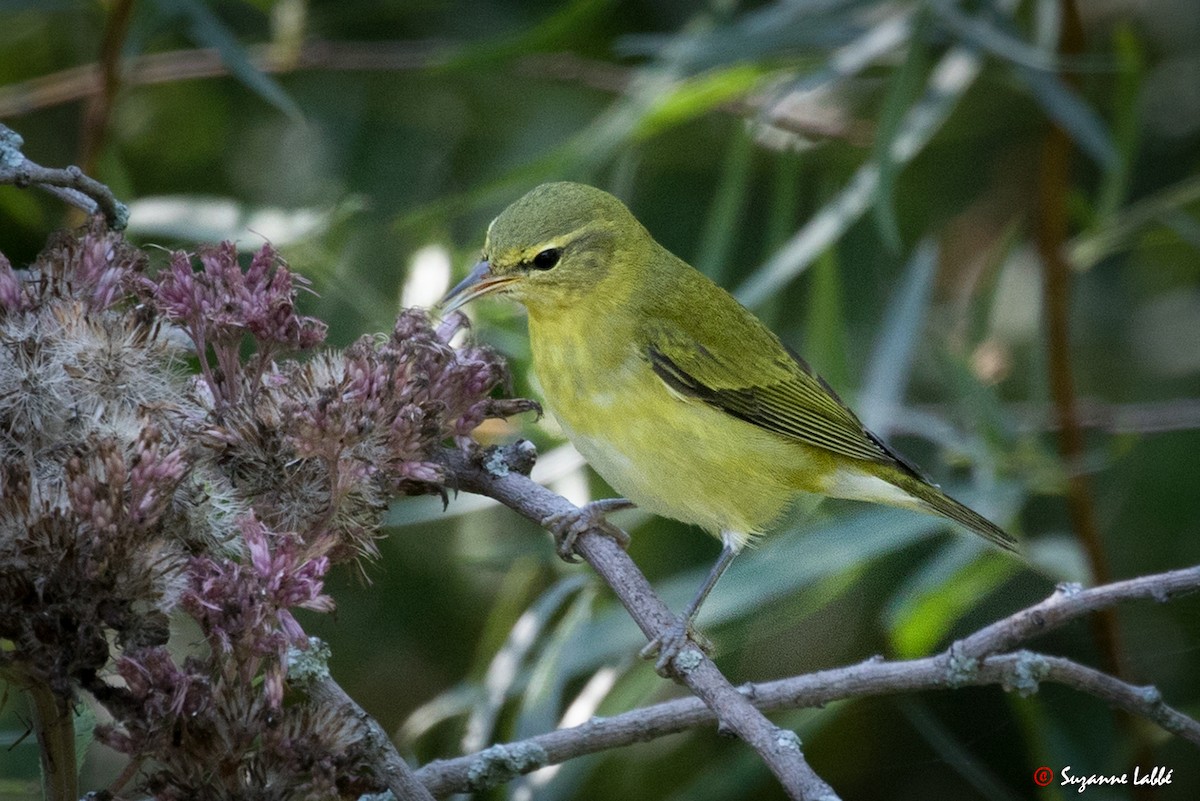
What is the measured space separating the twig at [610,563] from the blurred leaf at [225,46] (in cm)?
132

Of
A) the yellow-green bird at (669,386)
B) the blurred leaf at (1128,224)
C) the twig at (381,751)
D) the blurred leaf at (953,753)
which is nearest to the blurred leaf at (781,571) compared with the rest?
the yellow-green bird at (669,386)

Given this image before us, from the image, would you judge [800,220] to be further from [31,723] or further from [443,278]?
[31,723]

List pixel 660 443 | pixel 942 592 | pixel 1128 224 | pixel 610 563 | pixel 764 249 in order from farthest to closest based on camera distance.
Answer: pixel 764 249 → pixel 1128 224 → pixel 942 592 → pixel 660 443 → pixel 610 563

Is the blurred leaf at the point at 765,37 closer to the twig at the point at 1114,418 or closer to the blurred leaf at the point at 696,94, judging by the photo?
the blurred leaf at the point at 696,94

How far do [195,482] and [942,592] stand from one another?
82.7 inches

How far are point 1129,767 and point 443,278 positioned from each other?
85.7 inches

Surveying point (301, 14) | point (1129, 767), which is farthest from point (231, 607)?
point (301, 14)

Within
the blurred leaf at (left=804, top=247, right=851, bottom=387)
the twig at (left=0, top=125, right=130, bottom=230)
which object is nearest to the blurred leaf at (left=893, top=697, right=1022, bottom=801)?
the blurred leaf at (left=804, top=247, right=851, bottom=387)

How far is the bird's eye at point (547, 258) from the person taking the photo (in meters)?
2.98

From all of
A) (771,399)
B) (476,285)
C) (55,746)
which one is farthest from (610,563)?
(771,399)

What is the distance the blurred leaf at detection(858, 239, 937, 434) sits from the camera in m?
3.49

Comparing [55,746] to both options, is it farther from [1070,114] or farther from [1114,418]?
[1114,418]

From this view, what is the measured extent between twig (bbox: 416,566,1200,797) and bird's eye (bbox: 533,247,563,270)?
138 cm

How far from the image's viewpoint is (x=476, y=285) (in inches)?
115
